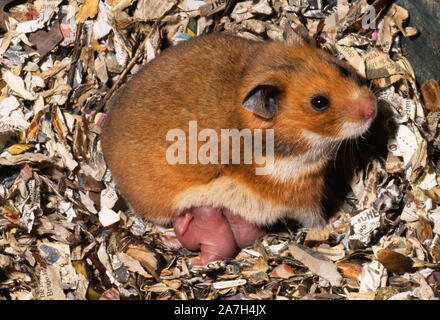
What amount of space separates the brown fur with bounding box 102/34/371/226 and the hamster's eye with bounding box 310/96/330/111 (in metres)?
0.02

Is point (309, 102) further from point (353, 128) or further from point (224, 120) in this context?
point (224, 120)

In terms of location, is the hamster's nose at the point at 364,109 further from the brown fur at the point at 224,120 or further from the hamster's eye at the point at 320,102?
the hamster's eye at the point at 320,102

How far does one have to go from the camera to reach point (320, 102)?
9.54 ft

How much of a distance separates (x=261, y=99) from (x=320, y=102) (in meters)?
0.32

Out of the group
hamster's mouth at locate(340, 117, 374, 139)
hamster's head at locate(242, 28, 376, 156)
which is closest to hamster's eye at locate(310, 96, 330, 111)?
hamster's head at locate(242, 28, 376, 156)

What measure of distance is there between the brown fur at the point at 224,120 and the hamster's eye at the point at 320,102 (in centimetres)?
2

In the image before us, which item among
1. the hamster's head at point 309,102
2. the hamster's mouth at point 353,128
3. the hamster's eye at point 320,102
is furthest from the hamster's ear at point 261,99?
the hamster's mouth at point 353,128

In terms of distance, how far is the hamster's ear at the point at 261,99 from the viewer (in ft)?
9.28

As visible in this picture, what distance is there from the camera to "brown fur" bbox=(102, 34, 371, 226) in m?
2.94

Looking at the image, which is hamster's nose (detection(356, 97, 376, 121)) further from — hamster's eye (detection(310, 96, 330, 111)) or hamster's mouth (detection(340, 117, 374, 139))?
hamster's eye (detection(310, 96, 330, 111))

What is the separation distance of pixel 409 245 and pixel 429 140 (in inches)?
26.4

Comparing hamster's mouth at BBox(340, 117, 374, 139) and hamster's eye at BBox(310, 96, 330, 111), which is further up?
hamster's eye at BBox(310, 96, 330, 111)

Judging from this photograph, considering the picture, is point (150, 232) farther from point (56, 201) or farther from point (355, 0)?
point (355, 0)

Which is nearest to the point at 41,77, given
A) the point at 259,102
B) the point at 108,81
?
the point at 108,81
